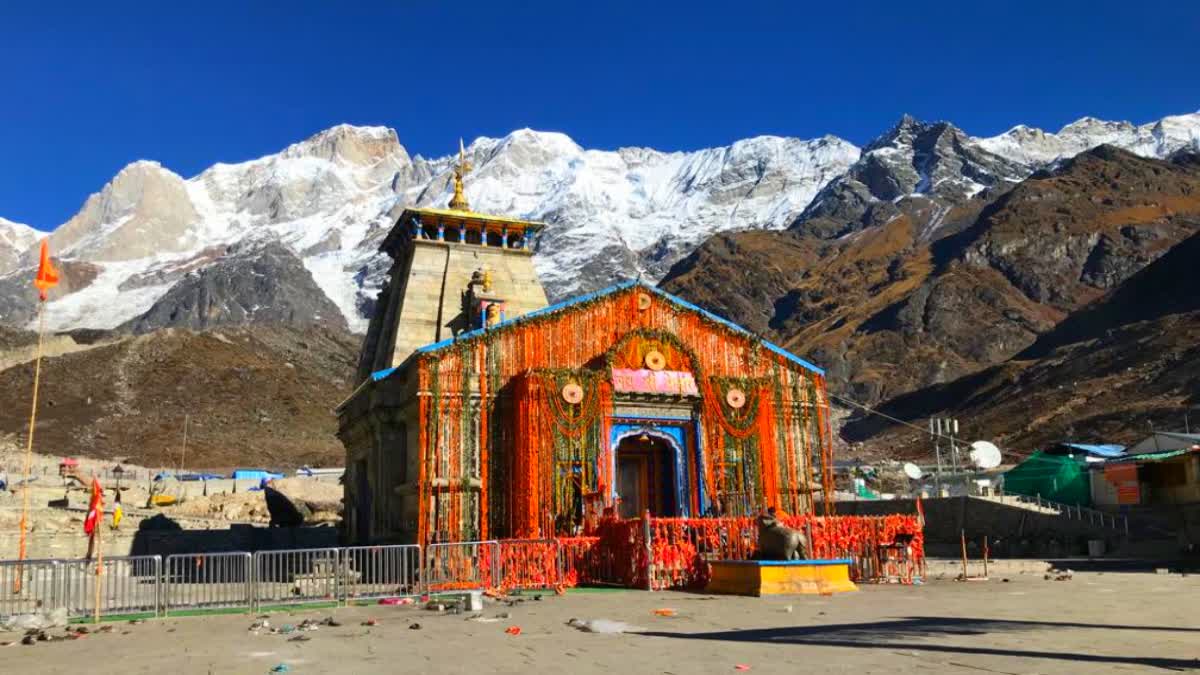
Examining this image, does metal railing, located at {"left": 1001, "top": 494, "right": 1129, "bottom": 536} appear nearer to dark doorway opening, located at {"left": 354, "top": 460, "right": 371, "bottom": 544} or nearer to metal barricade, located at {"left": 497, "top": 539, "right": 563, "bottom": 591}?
metal barricade, located at {"left": 497, "top": 539, "right": 563, "bottom": 591}

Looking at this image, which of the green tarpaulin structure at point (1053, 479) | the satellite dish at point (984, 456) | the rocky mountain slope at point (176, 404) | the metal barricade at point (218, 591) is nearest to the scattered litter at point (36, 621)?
the metal barricade at point (218, 591)

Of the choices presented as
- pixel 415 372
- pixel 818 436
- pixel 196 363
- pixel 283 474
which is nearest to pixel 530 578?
pixel 415 372

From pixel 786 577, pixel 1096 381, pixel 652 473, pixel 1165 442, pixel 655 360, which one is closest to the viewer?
pixel 786 577

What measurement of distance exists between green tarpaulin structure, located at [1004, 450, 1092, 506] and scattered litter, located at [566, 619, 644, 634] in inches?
1419

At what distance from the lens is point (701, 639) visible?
1276 cm

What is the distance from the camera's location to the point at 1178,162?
7028 inches

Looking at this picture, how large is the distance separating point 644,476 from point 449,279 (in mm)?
10050

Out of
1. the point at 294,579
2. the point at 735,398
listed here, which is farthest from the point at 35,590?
the point at 735,398

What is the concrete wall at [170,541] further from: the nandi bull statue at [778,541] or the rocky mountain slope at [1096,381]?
the rocky mountain slope at [1096,381]

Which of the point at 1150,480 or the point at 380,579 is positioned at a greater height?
the point at 1150,480

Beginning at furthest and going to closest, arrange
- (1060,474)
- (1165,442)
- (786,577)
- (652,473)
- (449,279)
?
(1165,442) → (1060,474) → (449,279) → (652,473) → (786,577)

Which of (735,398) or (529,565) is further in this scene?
A: (735,398)

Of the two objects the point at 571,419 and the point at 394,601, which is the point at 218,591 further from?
the point at 571,419

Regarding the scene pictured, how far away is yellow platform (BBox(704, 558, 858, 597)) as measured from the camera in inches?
770
